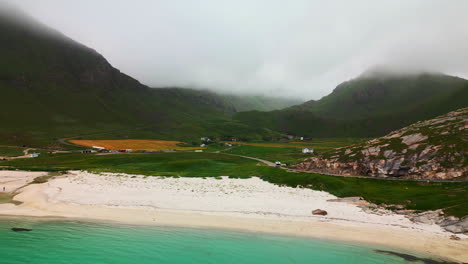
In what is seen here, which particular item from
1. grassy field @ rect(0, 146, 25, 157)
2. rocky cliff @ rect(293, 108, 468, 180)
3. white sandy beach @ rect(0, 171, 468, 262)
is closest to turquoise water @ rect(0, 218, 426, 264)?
white sandy beach @ rect(0, 171, 468, 262)

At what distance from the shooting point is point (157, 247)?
23750 mm

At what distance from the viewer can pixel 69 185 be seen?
2100 inches

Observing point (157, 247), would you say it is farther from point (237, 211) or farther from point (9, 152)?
point (9, 152)

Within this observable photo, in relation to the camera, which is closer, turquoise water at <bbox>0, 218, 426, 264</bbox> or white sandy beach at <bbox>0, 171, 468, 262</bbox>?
turquoise water at <bbox>0, 218, 426, 264</bbox>

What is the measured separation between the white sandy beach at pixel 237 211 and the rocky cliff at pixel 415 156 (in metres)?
22.2

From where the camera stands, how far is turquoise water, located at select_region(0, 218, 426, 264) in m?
21.7

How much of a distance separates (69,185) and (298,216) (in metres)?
46.6

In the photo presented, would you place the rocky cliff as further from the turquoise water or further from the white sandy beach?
the turquoise water

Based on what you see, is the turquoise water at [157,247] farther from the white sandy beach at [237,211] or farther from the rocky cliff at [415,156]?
the rocky cliff at [415,156]

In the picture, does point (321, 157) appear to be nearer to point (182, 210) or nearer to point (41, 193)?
point (182, 210)

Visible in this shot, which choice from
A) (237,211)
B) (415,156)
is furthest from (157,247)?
(415,156)

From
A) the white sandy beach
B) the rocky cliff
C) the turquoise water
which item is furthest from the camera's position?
the rocky cliff

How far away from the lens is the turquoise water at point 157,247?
2172cm

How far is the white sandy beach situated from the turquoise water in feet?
8.58
